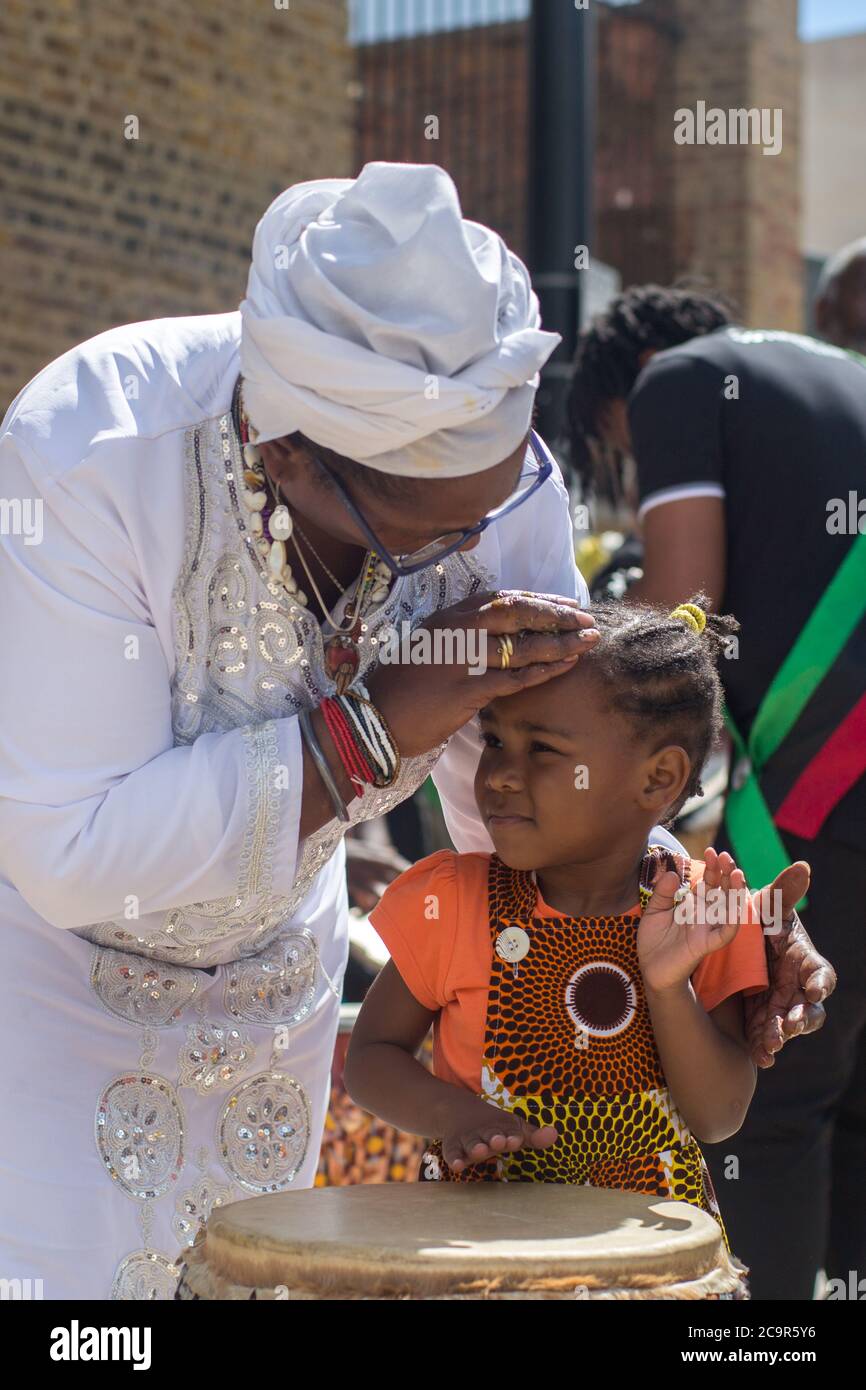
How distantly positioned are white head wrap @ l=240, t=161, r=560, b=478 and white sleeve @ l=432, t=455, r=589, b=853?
0.48 meters

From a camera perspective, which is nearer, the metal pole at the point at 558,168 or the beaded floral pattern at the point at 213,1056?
the beaded floral pattern at the point at 213,1056

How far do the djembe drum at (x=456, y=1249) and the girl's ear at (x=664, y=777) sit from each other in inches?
28.3

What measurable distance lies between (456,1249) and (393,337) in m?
1.05

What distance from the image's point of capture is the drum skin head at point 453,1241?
1836 mm

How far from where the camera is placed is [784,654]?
3.50 metres

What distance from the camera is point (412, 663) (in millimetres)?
2316

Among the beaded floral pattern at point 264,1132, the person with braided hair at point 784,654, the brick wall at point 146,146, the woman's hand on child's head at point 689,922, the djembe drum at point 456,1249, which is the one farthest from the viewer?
the brick wall at point 146,146

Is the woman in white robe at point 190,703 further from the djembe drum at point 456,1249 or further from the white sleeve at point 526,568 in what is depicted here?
the djembe drum at point 456,1249

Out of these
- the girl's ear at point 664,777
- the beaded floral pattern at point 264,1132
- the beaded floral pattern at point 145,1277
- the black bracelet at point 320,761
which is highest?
the black bracelet at point 320,761

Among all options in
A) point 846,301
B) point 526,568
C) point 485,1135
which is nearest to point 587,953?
point 485,1135

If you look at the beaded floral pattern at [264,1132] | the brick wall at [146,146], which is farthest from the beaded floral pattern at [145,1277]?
the brick wall at [146,146]
